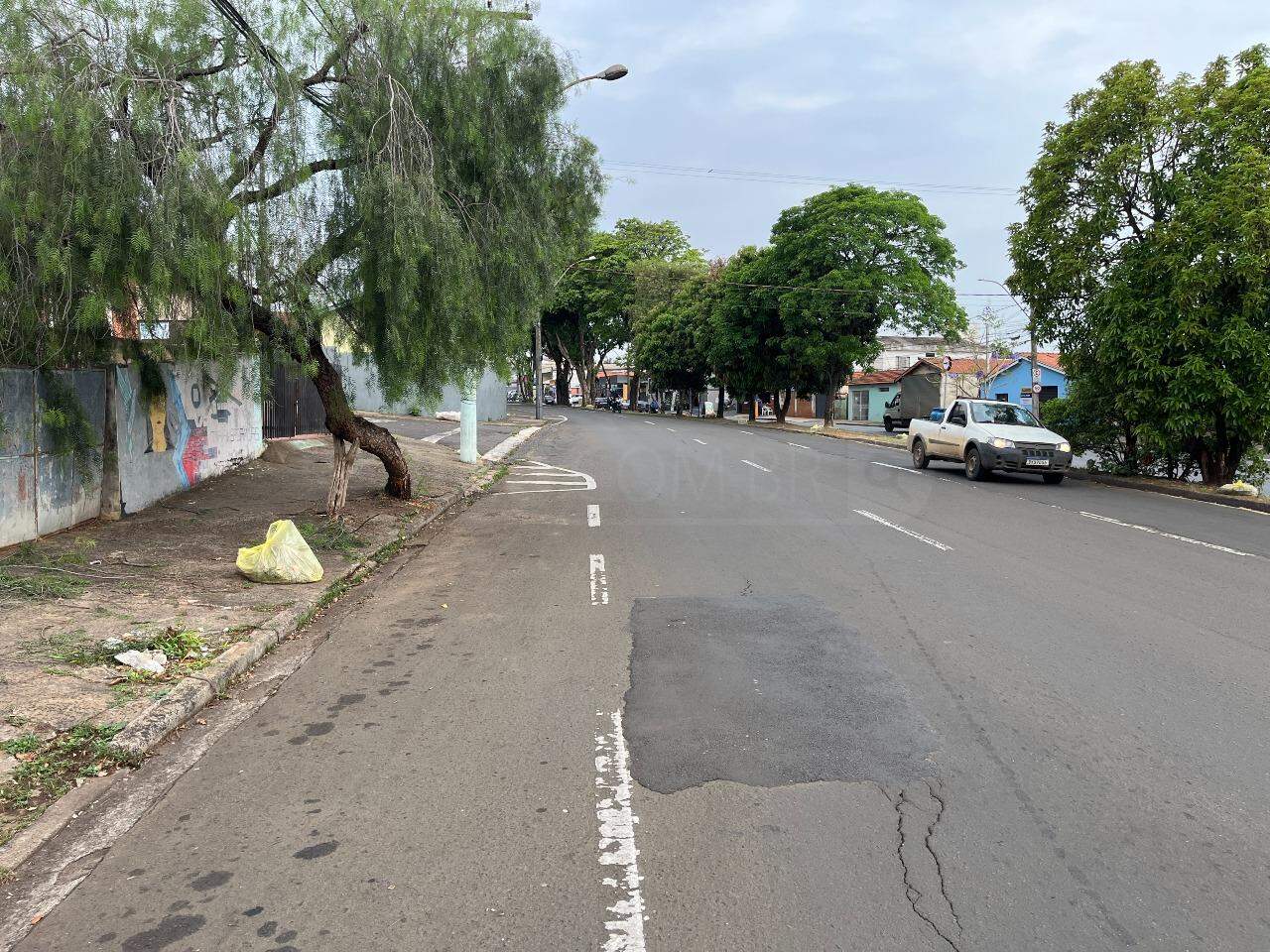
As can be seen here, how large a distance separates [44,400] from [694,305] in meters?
45.8

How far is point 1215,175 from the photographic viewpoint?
1589cm

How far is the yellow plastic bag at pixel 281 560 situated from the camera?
8062 millimetres

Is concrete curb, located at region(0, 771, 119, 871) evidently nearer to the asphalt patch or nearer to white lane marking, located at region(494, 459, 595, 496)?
the asphalt patch

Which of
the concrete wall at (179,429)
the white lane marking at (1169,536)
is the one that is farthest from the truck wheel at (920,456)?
the concrete wall at (179,429)

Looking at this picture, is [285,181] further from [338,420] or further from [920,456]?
[920,456]

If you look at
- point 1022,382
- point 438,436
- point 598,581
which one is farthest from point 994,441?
point 1022,382

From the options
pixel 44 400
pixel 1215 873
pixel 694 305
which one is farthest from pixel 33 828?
pixel 694 305

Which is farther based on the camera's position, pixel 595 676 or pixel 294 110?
pixel 294 110

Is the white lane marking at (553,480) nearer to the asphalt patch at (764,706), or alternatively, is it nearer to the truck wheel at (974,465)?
the truck wheel at (974,465)

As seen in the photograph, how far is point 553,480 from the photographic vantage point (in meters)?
17.8

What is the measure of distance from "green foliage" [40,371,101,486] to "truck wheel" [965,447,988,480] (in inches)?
579

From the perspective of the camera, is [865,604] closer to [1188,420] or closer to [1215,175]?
[1188,420]

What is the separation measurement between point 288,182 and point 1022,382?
51381 millimetres

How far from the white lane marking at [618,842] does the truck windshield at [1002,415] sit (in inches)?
610
